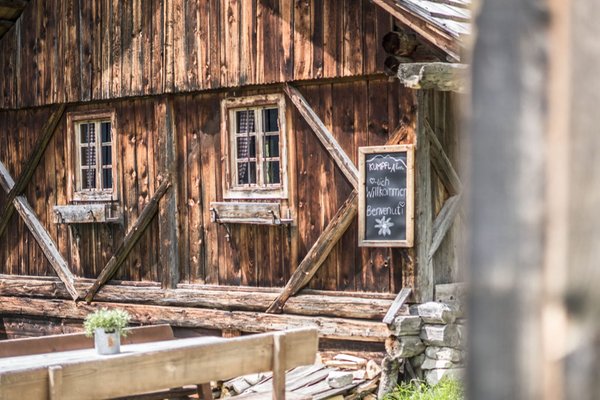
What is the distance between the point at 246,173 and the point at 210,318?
1.57 metres

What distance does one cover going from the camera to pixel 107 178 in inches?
487

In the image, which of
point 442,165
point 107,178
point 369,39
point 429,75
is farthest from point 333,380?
point 107,178

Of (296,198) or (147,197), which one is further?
(147,197)

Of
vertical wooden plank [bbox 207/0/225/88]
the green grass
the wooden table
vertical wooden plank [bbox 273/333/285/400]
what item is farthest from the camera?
vertical wooden plank [bbox 207/0/225/88]

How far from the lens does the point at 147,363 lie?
581 cm

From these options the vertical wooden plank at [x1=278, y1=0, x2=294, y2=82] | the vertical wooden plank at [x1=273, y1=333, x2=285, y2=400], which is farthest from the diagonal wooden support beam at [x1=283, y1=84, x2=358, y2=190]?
the vertical wooden plank at [x1=273, y1=333, x2=285, y2=400]

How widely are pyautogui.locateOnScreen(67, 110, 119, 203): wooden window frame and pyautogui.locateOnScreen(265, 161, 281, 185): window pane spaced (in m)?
2.28

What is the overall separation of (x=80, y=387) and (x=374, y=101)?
4.98 meters

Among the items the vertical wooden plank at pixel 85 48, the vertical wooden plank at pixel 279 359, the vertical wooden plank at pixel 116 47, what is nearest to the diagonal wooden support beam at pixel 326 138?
the vertical wooden plank at pixel 116 47

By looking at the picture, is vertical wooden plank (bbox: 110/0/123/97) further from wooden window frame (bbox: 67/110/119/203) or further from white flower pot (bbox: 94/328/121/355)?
white flower pot (bbox: 94/328/121/355)

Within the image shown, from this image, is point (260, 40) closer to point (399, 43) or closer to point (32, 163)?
point (399, 43)

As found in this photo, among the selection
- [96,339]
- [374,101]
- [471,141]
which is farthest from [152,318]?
[471,141]

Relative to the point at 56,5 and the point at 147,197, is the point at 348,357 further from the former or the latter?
the point at 56,5

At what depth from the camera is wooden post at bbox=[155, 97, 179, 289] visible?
11508mm
